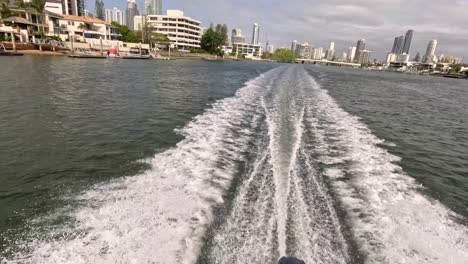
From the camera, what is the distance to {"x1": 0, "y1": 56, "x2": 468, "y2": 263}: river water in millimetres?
4551

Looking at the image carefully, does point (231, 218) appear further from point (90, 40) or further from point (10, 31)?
point (90, 40)

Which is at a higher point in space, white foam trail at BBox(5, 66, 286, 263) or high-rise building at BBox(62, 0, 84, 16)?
high-rise building at BBox(62, 0, 84, 16)

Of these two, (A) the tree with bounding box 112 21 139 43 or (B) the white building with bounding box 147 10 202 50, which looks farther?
(B) the white building with bounding box 147 10 202 50

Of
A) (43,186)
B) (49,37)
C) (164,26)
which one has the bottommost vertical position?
(43,186)

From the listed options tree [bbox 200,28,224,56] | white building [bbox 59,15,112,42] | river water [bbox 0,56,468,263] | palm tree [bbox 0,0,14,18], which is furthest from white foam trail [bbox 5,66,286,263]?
tree [bbox 200,28,224,56]

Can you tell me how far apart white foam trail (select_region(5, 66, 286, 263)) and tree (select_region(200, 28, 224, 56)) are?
13685cm

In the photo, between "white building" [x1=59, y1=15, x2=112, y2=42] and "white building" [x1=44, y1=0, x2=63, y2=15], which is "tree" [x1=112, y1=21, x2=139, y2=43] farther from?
"white building" [x1=44, y1=0, x2=63, y2=15]

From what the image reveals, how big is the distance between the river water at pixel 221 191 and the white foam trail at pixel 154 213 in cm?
2

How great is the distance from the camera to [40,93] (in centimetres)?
1673

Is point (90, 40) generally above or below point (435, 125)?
above

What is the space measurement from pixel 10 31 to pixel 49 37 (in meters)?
12.7

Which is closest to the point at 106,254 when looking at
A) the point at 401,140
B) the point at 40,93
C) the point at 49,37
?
the point at 401,140

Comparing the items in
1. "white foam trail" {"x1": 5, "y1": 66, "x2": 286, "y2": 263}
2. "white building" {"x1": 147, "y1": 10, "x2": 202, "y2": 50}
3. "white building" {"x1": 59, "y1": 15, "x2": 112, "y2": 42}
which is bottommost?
"white foam trail" {"x1": 5, "y1": 66, "x2": 286, "y2": 263}

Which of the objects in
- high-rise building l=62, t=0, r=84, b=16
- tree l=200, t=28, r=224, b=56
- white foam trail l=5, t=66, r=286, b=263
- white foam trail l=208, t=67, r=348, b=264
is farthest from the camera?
tree l=200, t=28, r=224, b=56
